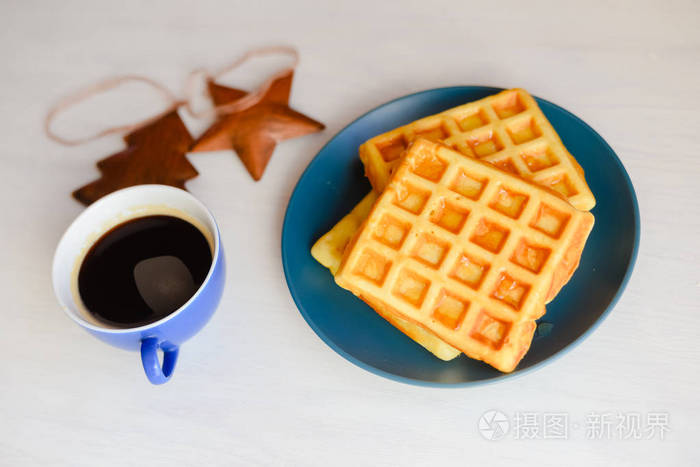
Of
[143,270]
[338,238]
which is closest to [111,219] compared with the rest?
[143,270]

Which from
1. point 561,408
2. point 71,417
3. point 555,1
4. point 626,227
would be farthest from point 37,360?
point 555,1

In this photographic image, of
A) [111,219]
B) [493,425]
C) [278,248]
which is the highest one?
[111,219]

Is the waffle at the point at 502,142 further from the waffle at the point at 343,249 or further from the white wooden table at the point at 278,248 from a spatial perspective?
the white wooden table at the point at 278,248

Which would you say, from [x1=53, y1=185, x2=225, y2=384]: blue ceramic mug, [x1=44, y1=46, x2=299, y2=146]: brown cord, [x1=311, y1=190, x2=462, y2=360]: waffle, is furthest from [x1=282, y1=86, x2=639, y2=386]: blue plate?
[x1=44, y1=46, x2=299, y2=146]: brown cord

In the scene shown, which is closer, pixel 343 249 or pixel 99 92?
pixel 343 249

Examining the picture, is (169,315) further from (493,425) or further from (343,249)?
(493,425)

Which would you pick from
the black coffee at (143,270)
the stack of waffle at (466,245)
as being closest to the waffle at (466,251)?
the stack of waffle at (466,245)
